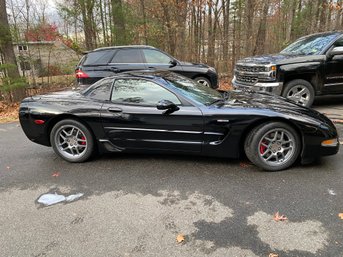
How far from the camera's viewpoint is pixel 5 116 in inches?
348

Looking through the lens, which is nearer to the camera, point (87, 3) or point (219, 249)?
point (219, 249)

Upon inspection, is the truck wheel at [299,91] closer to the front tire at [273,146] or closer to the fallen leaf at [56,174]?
the front tire at [273,146]

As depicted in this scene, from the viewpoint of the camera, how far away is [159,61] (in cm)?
833

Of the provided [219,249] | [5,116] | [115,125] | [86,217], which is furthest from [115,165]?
[5,116]

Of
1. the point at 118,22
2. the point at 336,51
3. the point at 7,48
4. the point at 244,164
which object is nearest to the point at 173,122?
the point at 244,164

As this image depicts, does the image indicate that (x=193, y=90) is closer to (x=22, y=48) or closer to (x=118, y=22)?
Result: (x=118, y=22)

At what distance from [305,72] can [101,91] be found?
4.83m

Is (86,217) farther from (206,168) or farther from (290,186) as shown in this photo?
(290,186)

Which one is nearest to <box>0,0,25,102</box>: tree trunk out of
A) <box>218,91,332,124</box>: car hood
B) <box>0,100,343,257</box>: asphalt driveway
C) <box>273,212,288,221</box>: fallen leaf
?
<box>0,100,343,257</box>: asphalt driveway

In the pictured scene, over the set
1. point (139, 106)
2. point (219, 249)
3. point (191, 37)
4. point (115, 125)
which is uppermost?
point (191, 37)

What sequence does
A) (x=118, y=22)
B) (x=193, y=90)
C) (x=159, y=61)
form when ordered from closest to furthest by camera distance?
(x=193, y=90) < (x=159, y=61) < (x=118, y=22)

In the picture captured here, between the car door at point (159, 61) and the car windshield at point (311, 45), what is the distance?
10.2 ft

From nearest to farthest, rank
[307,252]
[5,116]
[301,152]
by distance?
[307,252], [301,152], [5,116]

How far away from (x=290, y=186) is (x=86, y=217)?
2383mm
